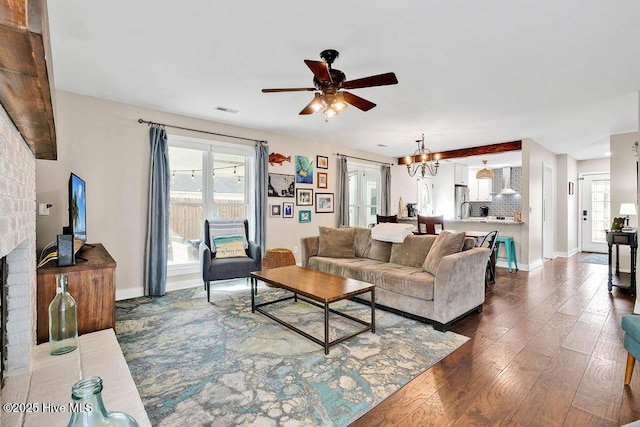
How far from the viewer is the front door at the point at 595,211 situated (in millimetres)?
7629

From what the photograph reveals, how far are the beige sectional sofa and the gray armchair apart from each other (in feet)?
2.54

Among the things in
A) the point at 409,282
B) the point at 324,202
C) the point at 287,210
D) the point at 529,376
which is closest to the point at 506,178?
the point at 324,202

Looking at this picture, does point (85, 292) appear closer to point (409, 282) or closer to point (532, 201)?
point (409, 282)

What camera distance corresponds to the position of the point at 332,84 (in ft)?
8.31

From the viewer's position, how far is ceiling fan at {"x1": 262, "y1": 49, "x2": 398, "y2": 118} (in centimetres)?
233

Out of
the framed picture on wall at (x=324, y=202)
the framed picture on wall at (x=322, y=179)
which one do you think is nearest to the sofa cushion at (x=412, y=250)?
the framed picture on wall at (x=324, y=202)

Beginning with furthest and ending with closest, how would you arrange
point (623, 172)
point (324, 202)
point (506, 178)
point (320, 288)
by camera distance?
point (506, 178), point (324, 202), point (623, 172), point (320, 288)

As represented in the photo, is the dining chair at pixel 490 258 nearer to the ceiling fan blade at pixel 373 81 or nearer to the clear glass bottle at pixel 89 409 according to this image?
the ceiling fan blade at pixel 373 81

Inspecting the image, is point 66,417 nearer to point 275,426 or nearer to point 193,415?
point 193,415

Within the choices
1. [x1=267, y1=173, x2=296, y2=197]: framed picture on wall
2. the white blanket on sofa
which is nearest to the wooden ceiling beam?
the white blanket on sofa

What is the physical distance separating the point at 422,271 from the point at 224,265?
91.8 inches

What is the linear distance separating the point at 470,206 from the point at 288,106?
728 cm

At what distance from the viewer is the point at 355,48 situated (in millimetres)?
2564

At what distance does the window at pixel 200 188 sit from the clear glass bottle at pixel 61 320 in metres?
2.54
